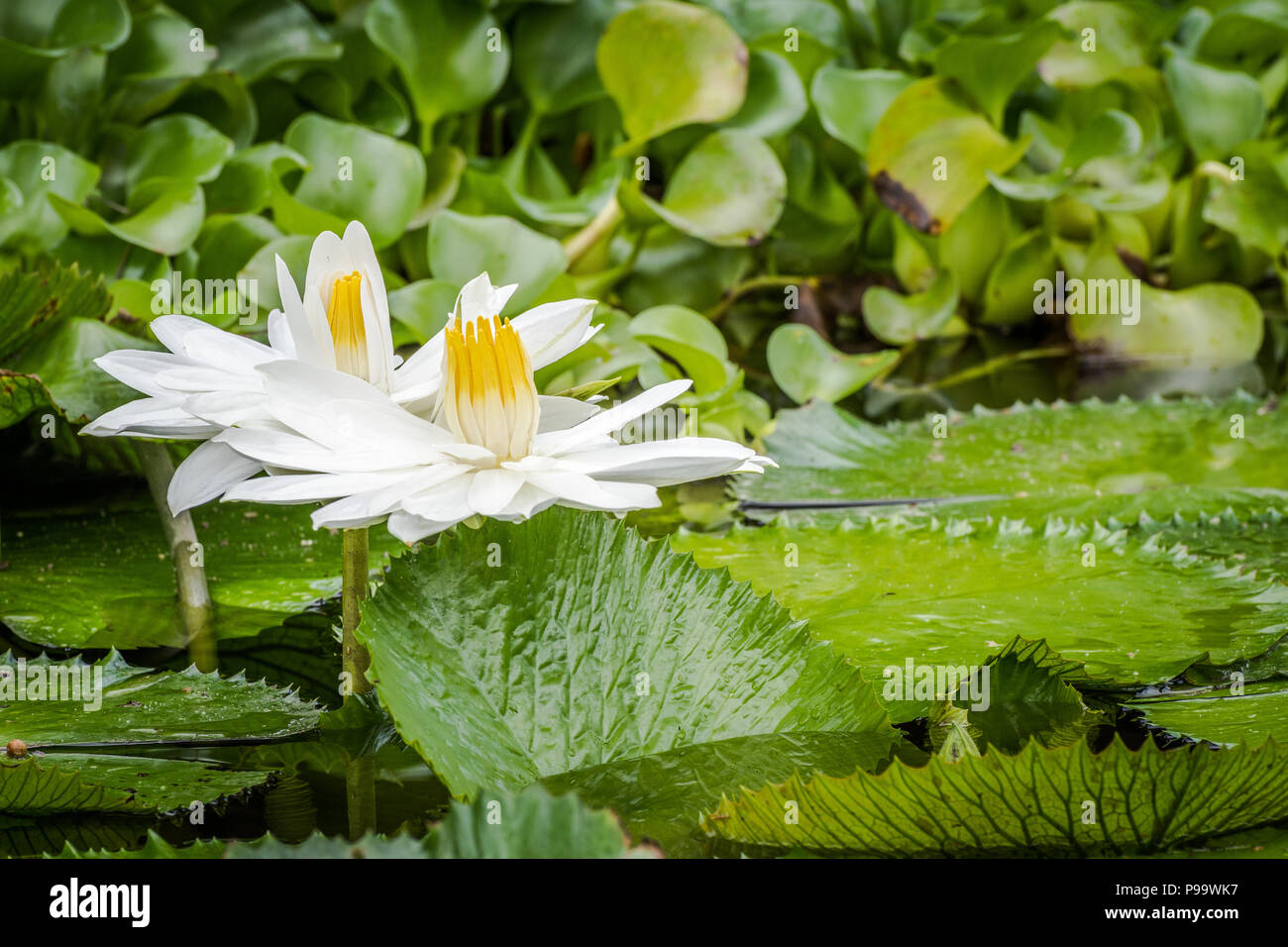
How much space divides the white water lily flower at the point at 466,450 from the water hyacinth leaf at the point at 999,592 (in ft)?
0.64

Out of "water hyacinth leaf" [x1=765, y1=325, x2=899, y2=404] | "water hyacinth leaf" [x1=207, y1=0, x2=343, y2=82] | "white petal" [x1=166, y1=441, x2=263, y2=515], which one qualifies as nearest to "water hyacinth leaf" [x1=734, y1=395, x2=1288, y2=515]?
"water hyacinth leaf" [x1=765, y1=325, x2=899, y2=404]

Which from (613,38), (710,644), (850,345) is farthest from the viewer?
(850,345)

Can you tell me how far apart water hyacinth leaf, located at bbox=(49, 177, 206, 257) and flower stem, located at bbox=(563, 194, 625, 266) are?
454 millimetres

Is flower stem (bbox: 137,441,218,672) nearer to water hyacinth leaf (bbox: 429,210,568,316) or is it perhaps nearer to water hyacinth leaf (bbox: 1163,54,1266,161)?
water hyacinth leaf (bbox: 429,210,568,316)

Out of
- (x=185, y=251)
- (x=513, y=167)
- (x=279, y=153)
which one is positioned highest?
(x=513, y=167)

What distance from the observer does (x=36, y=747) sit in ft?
1.68

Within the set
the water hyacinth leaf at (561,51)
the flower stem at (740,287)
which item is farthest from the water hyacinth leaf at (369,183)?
the flower stem at (740,287)

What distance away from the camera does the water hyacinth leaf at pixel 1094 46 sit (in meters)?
1.57

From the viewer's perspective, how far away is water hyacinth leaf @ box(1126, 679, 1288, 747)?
53cm

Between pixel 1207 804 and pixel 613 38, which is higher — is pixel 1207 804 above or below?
below
